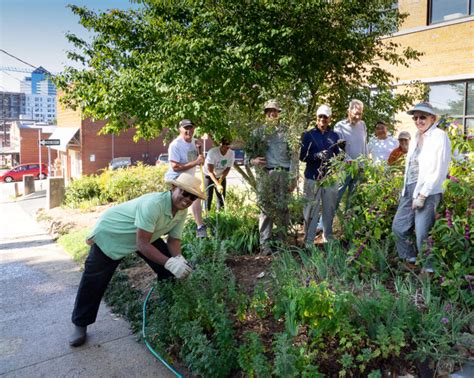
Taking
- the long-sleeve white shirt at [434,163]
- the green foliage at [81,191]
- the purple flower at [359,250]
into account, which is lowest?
the green foliage at [81,191]

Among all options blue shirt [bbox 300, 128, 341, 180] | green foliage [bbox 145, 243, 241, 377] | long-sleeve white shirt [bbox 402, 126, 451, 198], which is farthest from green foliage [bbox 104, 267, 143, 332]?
long-sleeve white shirt [bbox 402, 126, 451, 198]

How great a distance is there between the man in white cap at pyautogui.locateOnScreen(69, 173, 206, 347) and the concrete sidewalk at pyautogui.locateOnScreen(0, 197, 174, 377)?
23cm

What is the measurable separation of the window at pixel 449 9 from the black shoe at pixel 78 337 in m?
15.4

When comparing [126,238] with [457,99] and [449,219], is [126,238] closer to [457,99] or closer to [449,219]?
[449,219]

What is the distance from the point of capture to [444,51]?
1437 cm

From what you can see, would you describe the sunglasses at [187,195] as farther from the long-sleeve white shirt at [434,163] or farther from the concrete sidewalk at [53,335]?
the long-sleeve white shirt at [434,163]

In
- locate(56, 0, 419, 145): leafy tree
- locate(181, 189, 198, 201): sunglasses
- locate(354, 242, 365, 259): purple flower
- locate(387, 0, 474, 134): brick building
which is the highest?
locate(387, 0, 474, 134): brick building

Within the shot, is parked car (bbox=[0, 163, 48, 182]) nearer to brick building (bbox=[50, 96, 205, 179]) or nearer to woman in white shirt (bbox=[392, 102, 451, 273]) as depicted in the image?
brick building (bbox=[50, 96, 205, 179])

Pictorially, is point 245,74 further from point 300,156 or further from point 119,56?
point 119,56

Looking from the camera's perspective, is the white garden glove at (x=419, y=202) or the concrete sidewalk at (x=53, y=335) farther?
the white garden glove at (x=419, y=202)

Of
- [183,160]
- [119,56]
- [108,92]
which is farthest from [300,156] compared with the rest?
[119,56]

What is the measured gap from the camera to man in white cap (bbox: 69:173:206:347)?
347cm

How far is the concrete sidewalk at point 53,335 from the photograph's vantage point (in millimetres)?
3354

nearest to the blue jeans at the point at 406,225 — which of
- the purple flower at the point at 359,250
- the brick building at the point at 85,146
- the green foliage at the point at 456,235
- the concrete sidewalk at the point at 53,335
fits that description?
the green foliage at the point at 456,235
